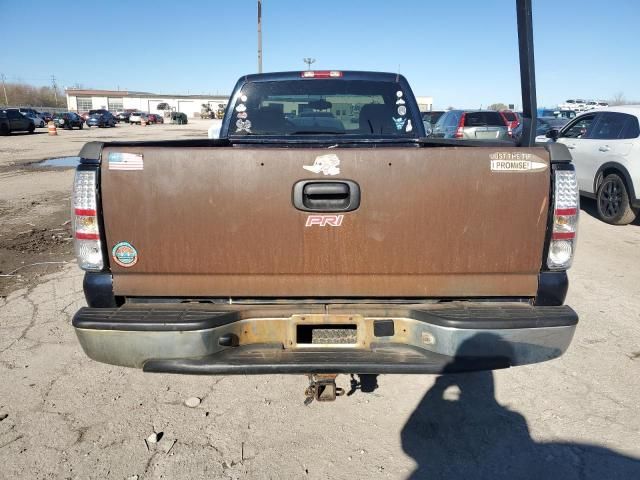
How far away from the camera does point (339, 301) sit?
7.97ft

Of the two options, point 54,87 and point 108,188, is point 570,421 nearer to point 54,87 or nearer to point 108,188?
point 108,188

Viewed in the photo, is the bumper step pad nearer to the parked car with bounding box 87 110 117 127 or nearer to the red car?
the parked car with bounding box 87 110 117 127

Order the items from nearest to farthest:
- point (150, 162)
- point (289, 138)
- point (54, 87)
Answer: point (150, 162), point (289, 138), point (54, 87)

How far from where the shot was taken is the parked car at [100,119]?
143ft

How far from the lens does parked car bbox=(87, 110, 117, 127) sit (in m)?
43.5

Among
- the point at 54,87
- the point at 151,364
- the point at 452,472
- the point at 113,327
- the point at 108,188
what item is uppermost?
the point at 54,87

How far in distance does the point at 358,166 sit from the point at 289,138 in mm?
1719

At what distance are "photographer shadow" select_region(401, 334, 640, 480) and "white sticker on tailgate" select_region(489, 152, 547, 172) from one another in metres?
0.80

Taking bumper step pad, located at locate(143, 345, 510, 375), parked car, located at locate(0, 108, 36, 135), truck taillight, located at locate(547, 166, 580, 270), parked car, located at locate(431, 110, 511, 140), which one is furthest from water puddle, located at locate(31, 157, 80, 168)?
parked car, located at locate(0, 108, 36, 135)

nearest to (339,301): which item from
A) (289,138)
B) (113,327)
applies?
(113,327)

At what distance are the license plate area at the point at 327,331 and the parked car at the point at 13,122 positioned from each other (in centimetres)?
3460

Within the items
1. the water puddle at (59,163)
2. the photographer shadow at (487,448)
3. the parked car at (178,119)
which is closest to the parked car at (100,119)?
the parked car at (178,119)

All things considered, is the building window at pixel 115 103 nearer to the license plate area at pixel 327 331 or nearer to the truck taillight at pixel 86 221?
the truck taillight at pixel 86 221

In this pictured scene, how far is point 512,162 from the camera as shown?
2.24 meters
